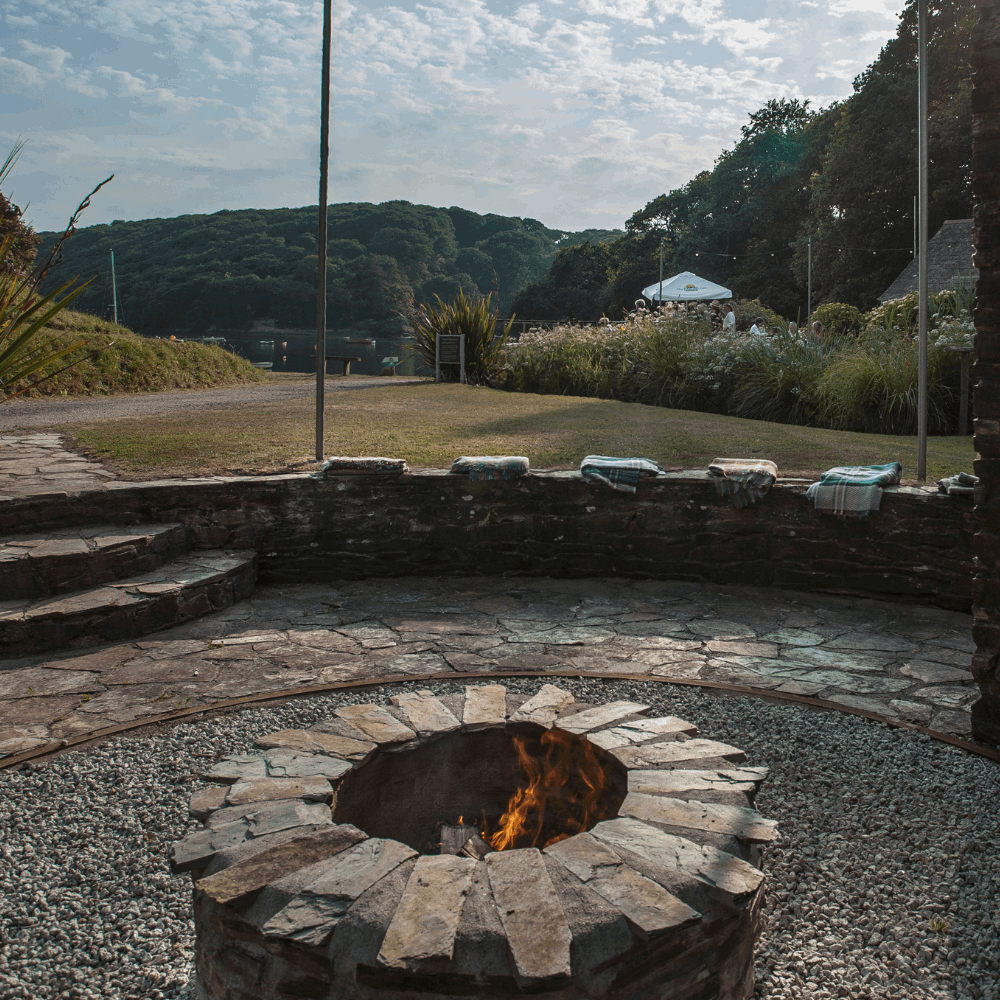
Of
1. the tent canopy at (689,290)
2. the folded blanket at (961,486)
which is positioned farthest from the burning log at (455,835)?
the tent canopy at (689,290)

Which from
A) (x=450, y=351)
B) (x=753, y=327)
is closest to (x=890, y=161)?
(x=753, y=327)

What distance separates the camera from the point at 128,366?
1307 centimetres

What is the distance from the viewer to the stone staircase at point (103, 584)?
3.62m

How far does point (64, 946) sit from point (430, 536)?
3297 mm

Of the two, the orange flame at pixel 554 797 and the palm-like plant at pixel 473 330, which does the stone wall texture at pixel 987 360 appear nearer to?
the orange flame at pixel 554 797

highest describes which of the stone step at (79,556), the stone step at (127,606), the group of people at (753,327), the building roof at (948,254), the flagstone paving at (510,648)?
the building roof at (948,254)

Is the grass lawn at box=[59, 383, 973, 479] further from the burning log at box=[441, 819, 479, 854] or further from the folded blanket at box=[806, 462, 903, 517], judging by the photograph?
the burning log at box=[441, 819, 479, 854]

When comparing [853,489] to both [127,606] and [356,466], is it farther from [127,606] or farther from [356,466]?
[127,606]

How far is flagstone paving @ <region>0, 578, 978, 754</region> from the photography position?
3.10 metres

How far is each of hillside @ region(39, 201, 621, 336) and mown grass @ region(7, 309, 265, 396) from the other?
2717 cm

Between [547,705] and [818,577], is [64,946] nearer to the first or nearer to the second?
[547,705]

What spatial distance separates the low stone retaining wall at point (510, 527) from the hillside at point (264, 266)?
38811 millimetres

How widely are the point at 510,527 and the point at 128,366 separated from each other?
10.5 metres

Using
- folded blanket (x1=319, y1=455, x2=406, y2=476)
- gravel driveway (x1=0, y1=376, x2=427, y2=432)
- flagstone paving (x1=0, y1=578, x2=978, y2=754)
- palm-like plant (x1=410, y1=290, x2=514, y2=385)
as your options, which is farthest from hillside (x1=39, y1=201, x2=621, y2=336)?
flagstone paving (x1=0, y1=578, x2=978, y2=754)
